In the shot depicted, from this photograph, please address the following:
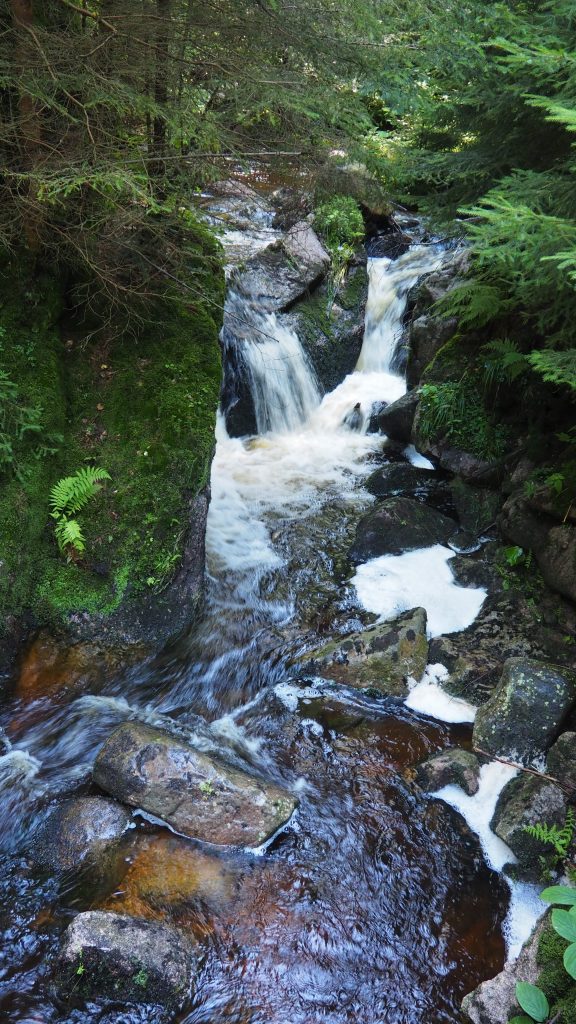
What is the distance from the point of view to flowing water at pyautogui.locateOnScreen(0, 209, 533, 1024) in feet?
12.6

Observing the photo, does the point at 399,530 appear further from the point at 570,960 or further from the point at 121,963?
the point at 570,960

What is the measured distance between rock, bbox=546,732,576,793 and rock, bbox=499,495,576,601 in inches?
64.4

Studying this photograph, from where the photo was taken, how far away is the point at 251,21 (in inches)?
226

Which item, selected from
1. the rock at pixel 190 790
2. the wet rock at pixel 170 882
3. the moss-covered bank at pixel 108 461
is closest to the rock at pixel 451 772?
the rock at pixel 190 790

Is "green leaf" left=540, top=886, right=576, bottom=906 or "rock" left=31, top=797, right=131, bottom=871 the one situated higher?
"green leaf" left=540, top=886, right=576, bottom=906

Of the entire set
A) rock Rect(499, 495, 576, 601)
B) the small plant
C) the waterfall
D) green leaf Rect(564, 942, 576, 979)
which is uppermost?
the waterfall

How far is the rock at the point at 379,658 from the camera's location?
6059 mm

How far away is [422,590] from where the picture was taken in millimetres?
7121

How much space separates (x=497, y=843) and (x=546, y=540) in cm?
312

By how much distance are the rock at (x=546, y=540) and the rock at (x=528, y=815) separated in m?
2.07

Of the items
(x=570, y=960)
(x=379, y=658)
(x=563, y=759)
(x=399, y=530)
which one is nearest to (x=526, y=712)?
(x=563, y=759)

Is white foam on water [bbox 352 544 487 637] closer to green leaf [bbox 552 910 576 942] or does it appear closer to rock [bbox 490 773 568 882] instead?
rock [bbox 490 773 568 882]

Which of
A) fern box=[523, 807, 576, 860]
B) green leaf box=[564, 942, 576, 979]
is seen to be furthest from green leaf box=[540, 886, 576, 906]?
fern box=[523, 807, 576, 860]

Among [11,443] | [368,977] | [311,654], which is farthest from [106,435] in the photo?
[368,977]
